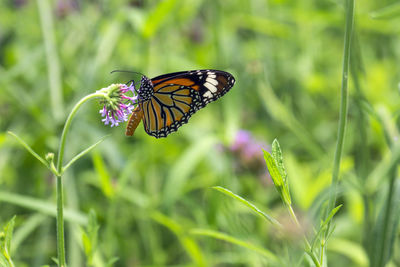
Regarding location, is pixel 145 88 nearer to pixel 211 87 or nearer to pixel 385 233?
pixel 211 87

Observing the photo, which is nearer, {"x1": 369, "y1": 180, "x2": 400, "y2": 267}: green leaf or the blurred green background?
{"x1": 369, "y1": 180, "x2": 400, "y2": 267}: green leaf

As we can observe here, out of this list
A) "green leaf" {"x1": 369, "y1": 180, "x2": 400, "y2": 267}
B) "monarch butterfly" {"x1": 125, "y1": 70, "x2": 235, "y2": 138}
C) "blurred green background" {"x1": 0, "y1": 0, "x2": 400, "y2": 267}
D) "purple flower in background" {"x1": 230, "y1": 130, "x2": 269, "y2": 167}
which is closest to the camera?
"green leaf" {"x1": 369, "y1": 180, "x2": 400, "y2": 267}

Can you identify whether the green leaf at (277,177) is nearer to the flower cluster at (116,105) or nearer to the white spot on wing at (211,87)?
the flower cluster at (116,105)

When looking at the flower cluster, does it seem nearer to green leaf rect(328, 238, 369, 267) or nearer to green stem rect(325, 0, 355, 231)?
green stem rect(325, 0, 355, 231)

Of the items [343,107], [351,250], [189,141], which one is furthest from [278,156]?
[189,141]

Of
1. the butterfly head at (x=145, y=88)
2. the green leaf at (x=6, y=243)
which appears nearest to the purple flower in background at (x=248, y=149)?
the butterfly head at (x=145, y=88)

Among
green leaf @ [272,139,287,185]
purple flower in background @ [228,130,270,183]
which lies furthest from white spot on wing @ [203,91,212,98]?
purple flower in background @ [228,130,270,183]
